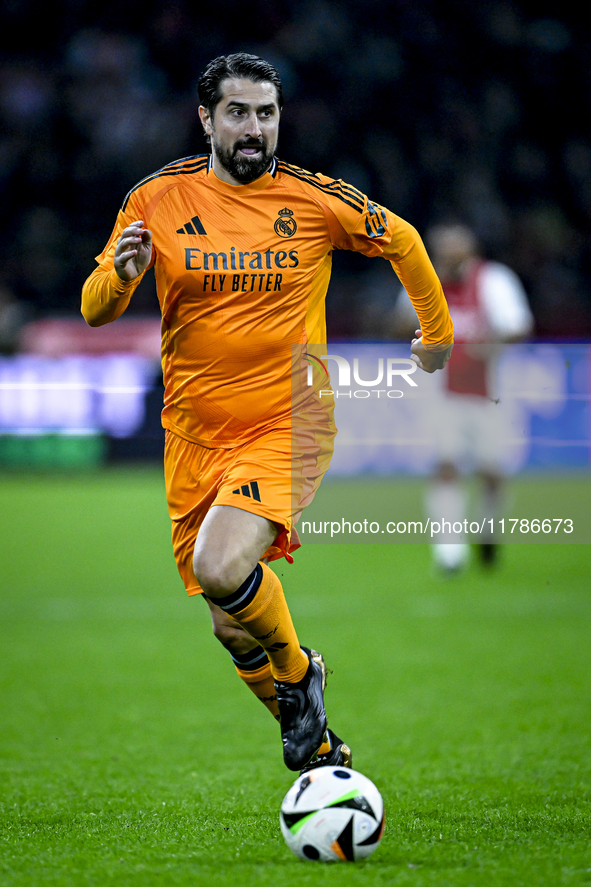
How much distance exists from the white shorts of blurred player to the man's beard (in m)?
4.62

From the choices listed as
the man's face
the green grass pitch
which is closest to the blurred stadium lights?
the green grass pitch

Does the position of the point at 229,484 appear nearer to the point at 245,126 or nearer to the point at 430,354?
the point at 430,354

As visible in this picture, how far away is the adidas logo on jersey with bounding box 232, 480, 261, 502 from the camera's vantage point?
2.87 m

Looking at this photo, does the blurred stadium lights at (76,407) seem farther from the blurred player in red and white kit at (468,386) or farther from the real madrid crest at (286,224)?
the real madrid crest at (286,224)

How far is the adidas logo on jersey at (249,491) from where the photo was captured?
9.40ft

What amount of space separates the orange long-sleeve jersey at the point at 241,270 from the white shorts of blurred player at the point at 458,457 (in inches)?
174

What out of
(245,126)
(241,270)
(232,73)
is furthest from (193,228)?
(232,73)

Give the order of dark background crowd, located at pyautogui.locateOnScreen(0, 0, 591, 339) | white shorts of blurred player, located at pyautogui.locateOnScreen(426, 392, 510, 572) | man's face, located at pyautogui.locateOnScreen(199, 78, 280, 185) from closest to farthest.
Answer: man's face, located at pyautogui.locateOnScreen(199, 78, 280, 185) < white shorts of blurred player, located at pyautogui.locateOnScreen(426, 392, 510, 572) < dark background crowd, located at pyautogui.locateOnScreen(0, 0, 591, 339)

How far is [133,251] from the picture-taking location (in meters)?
2.77

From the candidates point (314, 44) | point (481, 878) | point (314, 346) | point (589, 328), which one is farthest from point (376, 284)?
point (481, 878)

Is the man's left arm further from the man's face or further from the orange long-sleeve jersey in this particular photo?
the man's face

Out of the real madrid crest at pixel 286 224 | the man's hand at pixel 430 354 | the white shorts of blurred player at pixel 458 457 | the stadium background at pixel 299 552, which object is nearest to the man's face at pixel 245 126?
the real madrid crest at pixel 286 224

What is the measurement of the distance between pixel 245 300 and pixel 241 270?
87 mm

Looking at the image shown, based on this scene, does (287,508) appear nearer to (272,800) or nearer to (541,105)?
(272,800)
